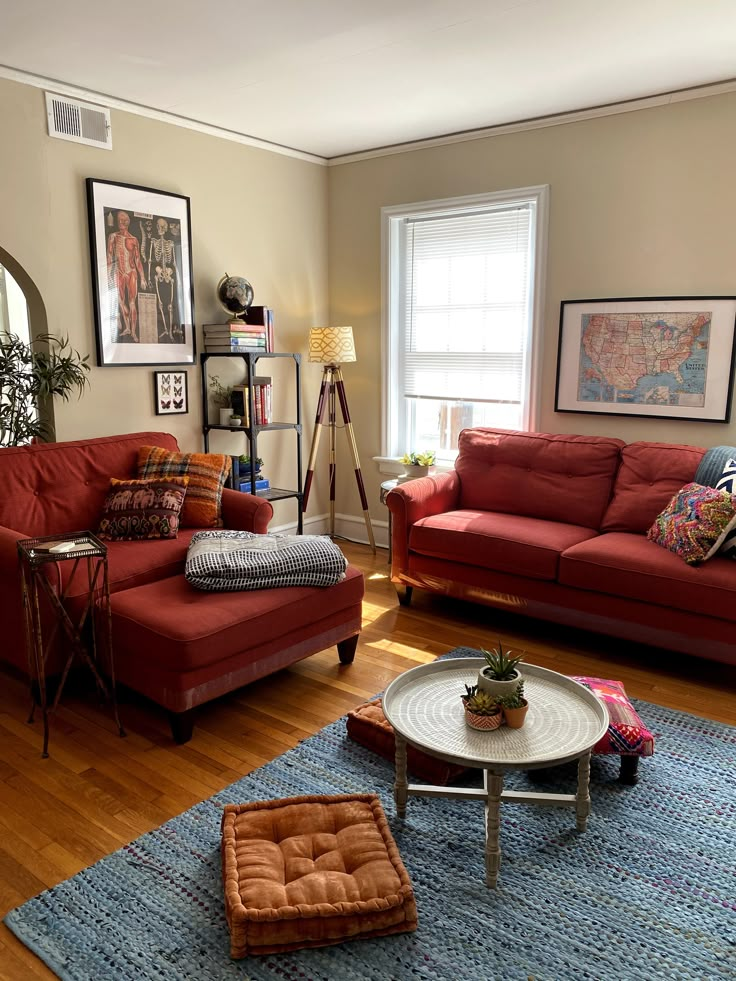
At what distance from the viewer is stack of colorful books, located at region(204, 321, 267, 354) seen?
174 inches

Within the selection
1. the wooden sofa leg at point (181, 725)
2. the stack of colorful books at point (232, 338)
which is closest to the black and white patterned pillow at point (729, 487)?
the wooden sofa leg at point (181, 725)

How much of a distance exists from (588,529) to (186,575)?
6.85 ft

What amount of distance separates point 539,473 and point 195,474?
73.3 inches

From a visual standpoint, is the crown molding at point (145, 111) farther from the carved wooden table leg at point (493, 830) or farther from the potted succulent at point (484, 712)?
the carved wooden table leg at point (493, 830)

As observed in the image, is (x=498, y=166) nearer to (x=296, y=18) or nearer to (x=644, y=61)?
(x=644, y=61)

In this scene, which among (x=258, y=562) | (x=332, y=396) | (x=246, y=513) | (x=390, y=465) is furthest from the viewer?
(x=332, y=396)

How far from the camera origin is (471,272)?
471cm

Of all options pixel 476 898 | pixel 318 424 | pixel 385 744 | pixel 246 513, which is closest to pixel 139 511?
pixel 246 513

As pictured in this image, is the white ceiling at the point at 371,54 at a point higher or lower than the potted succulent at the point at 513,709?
higher

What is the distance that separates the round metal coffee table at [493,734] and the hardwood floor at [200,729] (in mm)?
660

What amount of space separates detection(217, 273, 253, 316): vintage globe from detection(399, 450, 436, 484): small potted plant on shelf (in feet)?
4.47

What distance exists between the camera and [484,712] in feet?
6.84

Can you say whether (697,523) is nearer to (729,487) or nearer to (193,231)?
(729,487)

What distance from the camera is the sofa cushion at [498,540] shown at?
359cm
